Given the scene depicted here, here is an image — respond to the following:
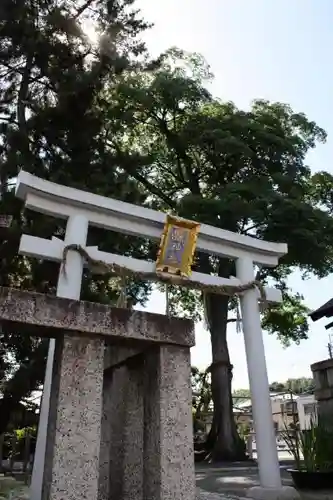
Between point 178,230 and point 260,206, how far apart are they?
17.0ft

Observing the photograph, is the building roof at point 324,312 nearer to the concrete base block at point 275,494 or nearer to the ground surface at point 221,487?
the ground surface at point 221,487

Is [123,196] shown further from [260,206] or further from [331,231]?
[331,231]

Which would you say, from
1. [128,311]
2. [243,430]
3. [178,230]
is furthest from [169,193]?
[128,311]

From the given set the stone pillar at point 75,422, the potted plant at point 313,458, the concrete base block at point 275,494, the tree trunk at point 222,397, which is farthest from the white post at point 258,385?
the tree trunk at point 222,397

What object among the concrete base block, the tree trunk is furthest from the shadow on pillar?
the tree trunk

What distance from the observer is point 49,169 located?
995cm

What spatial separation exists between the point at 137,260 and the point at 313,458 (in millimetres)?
3533

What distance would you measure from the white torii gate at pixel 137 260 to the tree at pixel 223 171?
160 inches

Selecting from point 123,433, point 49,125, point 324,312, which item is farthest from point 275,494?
point 49,125

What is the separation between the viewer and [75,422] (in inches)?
108

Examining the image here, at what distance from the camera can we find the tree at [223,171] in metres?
11.7

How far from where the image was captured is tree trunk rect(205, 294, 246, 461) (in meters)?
13.3

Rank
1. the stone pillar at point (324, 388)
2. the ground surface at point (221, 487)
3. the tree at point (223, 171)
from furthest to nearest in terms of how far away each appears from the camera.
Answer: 1. the tree at point (223, 171)
2. the stone pillar at point (324, 388)
3. the ground surface at point (221, 487)

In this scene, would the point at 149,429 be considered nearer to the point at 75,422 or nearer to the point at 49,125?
the point at 75,422
